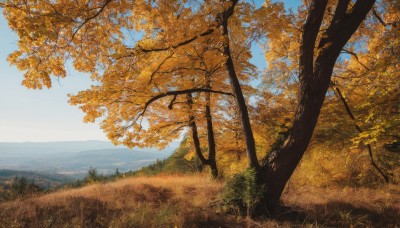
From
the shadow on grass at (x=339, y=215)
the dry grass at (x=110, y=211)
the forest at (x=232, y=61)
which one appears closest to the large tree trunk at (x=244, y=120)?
the forest at (x=232, y=61)

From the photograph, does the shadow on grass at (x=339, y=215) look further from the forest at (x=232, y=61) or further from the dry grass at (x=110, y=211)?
the dry grass at (x=110, y=211)

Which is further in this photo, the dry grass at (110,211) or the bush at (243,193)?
the bush at (243,193)

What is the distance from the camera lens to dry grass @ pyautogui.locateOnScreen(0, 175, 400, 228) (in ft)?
19.4

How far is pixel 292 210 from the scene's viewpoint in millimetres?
6801

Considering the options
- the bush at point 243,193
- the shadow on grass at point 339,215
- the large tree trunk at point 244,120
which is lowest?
the shadow on grass at point 339,215

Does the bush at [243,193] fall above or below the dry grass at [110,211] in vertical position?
above

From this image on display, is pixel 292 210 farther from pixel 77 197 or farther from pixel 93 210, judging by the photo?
pixel 77 197

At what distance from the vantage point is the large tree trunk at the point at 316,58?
18.6 feet

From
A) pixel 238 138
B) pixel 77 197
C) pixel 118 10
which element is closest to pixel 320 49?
pixel 118 10

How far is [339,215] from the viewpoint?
6.95 meters

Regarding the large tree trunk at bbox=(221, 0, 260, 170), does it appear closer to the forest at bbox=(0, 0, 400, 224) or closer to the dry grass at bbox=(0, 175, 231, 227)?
Answer: the forest at bbox=(0, 0, 400, 224)

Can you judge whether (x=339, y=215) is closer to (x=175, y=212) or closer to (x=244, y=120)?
(x=244, y=120)

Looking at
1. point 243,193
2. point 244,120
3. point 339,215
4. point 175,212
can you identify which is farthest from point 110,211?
point 339,215

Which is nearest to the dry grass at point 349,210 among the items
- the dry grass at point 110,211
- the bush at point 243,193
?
the bush at point 243,193
